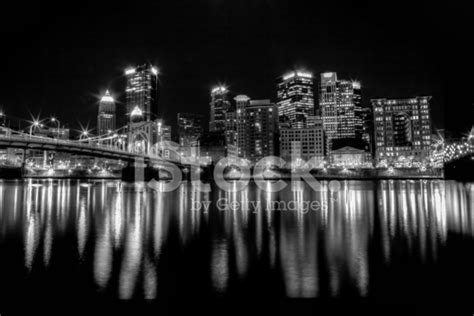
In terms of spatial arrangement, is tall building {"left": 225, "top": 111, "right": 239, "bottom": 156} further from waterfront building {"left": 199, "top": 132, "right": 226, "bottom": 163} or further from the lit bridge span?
the lit bridge span

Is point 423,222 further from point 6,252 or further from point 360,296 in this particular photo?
point 6,252

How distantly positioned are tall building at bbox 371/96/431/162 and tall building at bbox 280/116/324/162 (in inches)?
1019

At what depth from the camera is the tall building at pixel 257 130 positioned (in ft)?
519

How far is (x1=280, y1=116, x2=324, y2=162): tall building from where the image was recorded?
14912 cm

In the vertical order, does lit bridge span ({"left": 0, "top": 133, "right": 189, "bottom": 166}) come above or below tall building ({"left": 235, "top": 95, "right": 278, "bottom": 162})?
below

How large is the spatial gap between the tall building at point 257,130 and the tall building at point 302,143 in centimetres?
729

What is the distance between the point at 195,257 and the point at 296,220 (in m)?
8.33

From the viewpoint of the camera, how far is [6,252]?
10.3m

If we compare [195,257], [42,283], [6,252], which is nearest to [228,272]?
[195,257]

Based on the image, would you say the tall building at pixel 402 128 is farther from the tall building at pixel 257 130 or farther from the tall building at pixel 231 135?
the tall building at pixel 231 135

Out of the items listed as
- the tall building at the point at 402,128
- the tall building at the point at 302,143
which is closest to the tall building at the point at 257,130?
the tall building at the point at 302,143

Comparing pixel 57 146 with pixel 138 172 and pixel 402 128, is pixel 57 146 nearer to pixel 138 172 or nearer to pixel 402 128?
pixel 138 172

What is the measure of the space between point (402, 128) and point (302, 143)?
46.4 metres

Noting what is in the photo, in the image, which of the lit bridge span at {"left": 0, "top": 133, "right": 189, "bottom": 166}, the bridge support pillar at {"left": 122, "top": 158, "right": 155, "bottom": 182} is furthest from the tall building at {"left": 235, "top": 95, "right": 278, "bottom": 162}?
the lit bridge span at {"left": 0, "top": 133, "right": 189, "bottom": 166}
